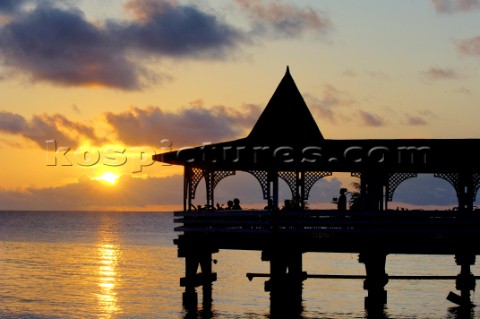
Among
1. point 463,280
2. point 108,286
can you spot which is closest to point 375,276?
point 463,280

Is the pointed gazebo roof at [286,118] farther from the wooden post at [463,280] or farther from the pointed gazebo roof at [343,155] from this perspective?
the wooden post at [463,280]

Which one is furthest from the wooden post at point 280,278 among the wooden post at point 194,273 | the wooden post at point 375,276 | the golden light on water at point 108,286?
the golden light on water at point 108,286

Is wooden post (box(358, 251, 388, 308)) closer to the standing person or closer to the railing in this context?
the railing

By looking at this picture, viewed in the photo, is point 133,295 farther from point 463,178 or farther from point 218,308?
point 463,178

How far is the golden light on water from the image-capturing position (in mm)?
37619

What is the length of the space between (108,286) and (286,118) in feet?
57.5

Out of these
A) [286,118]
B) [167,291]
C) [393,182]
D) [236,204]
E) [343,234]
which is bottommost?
[167,291]

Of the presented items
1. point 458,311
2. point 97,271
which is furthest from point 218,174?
point 97,271

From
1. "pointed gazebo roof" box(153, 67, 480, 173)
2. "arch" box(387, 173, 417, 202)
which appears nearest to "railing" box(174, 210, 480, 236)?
"pointed gazebo roof" box(153, 67, 480, 173)

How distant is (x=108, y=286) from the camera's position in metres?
49.0

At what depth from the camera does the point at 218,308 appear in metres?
35.8

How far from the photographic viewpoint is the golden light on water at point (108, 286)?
37.6 m

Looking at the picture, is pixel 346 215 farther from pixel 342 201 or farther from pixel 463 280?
pixel 463 280

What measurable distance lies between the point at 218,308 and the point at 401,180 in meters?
9.53
